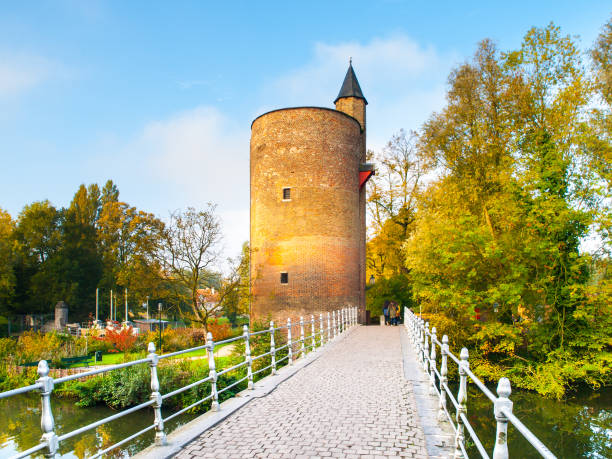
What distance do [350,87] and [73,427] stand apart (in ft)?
82.9

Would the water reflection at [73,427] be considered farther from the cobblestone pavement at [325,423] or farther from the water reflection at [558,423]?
the water reflection at [558,423]

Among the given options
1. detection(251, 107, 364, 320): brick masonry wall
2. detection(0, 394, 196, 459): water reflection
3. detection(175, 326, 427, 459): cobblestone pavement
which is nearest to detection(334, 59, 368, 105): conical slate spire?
detection(251, 107, 364, 320): brick masonry wall

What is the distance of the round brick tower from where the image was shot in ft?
81.9

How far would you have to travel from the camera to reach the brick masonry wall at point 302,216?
24969mm

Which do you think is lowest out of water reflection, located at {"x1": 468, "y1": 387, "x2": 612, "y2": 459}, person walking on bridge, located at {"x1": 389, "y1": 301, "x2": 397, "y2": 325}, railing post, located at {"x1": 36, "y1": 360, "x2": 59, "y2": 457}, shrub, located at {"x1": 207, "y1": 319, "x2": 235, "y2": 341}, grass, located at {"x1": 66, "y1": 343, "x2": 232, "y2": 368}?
water reflection, located at {"x1": 468, "y1": 387, "x2": 612, "y2": 459}

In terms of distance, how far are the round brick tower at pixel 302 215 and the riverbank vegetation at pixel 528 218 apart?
16.2ft

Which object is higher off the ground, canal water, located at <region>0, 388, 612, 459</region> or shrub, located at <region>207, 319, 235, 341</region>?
shrub, located at <region>207, 319, 235, 341</region>

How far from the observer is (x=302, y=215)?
82.9 feet

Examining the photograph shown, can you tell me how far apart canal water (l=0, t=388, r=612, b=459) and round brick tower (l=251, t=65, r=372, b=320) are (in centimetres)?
915

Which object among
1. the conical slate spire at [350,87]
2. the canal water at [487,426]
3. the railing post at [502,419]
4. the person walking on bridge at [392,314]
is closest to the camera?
the railing post at [502,419]

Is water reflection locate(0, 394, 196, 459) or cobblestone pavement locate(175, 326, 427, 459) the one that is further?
water reflection locate(0, 394, 196, 459)

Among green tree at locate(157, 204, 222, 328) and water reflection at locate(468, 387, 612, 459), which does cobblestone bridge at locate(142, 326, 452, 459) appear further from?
green tree at locate(157, 204, 222, 328)

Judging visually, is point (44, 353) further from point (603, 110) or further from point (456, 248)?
point (603, 110)

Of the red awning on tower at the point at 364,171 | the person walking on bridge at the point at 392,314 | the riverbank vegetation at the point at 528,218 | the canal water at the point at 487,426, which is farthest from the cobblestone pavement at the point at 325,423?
the red awning on tower at the point at 364,171
